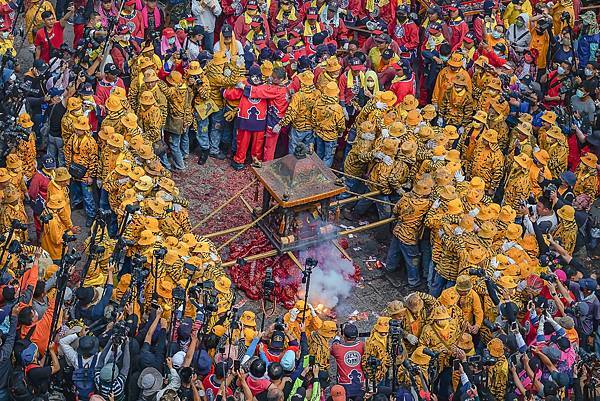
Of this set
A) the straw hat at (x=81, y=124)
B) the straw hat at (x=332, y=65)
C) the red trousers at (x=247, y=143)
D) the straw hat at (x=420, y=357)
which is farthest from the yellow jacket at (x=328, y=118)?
the straw hat at (x=420, y=357)

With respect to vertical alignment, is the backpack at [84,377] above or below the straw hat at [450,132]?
below

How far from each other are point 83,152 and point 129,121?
101cm

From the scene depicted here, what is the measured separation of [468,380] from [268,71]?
862 cm

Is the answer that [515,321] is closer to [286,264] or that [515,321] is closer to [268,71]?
[286,264]

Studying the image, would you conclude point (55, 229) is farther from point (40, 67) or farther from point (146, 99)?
point (40, 67)

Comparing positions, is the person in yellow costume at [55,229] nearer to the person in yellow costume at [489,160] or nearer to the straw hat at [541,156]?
the person in yellow costume at [489,160]

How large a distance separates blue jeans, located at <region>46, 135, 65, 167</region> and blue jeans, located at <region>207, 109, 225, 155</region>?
10.7ft

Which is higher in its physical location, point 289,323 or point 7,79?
point 7,79

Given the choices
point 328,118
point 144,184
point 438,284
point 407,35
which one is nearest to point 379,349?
point 438,284

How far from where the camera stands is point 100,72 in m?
22.9

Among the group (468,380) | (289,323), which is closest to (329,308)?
(289,323)

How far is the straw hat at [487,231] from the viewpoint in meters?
19.3

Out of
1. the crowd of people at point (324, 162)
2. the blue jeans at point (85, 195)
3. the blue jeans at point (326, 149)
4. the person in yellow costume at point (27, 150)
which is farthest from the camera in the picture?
the blue jeans at point (326, 149)

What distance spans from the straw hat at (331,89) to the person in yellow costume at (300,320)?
18.9 ft
